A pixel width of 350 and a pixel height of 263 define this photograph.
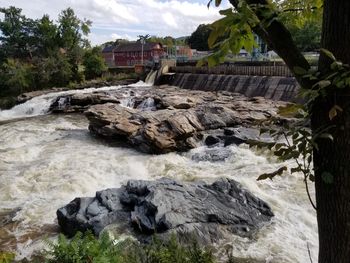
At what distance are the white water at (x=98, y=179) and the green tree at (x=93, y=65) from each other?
23.0 metres

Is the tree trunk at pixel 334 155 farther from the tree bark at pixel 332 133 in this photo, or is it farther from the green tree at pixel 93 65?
the green tree at pixel 93 65

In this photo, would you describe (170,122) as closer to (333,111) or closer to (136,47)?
(333,111)

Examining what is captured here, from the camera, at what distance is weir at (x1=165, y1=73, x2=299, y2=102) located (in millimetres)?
20156

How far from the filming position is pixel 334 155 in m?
1.68

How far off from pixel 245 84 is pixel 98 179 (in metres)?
15.3

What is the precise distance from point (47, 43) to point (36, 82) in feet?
22.3

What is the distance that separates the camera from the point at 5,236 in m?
7.29

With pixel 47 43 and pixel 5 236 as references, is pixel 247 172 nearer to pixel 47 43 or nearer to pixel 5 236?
pixel 5 236

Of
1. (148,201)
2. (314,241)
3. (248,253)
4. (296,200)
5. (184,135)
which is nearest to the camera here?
(248,253)

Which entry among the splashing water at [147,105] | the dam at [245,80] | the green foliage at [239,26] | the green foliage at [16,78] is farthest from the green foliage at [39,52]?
the green foliage at [239,26]

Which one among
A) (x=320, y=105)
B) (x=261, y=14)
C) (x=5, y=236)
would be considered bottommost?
(x=5, y=236)

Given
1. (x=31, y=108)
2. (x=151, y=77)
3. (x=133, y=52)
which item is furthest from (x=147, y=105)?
(x=133, y=52)

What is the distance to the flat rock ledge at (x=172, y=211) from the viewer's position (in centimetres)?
672

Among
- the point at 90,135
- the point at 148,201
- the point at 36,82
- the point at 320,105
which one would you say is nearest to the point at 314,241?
the point at 148,201
